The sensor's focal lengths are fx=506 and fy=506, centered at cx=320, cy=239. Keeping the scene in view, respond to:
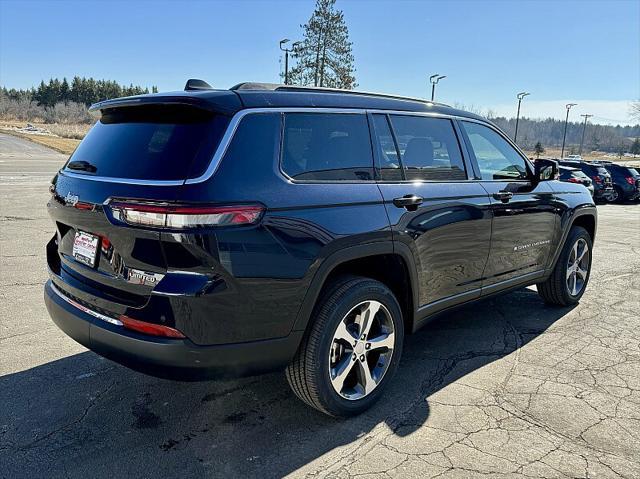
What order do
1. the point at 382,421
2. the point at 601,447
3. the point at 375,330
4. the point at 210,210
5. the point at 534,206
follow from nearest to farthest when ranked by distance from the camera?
the point at 210,210, the point at 601,447, the point at 382,421, the point at 375,330, the point at 534,206

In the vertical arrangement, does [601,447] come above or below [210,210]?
below

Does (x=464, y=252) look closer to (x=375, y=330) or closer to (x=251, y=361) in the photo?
(x=375, y=330)

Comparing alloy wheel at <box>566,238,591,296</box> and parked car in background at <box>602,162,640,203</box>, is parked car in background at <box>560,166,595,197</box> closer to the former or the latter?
parked car in background at <box>602,162,640,203</box>

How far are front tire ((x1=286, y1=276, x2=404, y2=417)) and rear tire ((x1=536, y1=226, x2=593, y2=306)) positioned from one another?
259cm

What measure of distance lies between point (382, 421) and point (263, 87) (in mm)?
2091

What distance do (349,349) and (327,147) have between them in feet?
3.95

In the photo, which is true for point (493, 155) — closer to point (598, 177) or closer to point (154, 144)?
point (154, 144)

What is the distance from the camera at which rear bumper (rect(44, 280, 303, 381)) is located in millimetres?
2393

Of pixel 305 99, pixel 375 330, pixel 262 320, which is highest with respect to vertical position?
pixel 305 99

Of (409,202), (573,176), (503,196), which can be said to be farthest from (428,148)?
(573,176)

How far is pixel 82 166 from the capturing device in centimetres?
295

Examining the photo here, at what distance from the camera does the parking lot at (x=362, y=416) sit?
8.58ft

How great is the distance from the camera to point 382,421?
3055 mm

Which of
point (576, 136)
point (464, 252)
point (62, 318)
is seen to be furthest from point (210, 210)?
point (576, 136)
